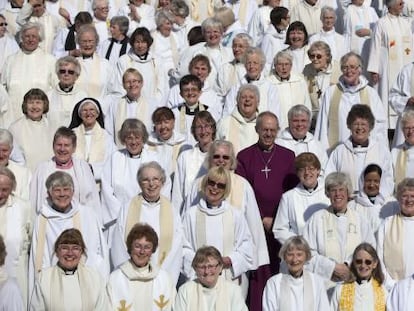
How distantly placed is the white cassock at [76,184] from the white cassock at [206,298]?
7.11 ft

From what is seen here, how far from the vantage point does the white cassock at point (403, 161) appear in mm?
15688

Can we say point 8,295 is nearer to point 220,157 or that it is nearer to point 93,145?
point 220,157

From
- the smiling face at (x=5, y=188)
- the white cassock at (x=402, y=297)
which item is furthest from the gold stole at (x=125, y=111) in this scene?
the white cassock at (x=402, y=297)

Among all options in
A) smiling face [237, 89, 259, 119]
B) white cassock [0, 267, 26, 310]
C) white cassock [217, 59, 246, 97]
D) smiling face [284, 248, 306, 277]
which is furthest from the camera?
white cassock [217, 59, 246, 97]

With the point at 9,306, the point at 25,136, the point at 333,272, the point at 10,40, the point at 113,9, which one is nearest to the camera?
the point at 9,306

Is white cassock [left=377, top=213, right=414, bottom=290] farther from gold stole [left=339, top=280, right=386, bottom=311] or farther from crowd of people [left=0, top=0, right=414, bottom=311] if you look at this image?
gold stole [left=339, top=280, right=386, bottom=311]

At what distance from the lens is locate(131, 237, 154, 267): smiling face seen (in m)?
12.9

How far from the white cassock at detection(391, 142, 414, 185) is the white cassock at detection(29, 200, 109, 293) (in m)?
3.52

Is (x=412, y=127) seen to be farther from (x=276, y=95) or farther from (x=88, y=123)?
(x=88, y=123)

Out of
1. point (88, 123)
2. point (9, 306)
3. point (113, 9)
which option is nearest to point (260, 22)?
point (113, 9)

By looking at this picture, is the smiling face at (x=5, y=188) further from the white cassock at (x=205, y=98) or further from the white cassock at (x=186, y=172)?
the white cassock at (x=205, y=98)

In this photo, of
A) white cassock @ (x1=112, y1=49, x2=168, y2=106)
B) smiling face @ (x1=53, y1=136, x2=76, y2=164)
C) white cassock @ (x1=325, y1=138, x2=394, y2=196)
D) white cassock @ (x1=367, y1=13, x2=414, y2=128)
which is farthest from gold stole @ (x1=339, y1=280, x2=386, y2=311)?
white cassock @ (x1=367, y1=13, x2=414, y2=128)

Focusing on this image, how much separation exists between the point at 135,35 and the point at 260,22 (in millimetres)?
3002

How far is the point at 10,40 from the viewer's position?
19.1 metres
